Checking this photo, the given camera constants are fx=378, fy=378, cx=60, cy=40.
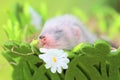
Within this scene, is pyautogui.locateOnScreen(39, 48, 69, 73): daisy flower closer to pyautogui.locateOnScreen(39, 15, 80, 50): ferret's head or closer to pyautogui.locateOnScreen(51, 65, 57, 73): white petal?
pyautogui.locateOnScreen(51, 65, 57, 73): white petal

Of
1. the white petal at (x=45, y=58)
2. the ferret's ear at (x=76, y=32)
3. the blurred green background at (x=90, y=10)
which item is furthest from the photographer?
the blurred green background at (x=90, y=10)

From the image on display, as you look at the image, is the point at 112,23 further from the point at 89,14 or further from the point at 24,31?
the point at 24,31

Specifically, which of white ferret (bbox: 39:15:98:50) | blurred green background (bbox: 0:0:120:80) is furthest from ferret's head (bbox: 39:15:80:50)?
blurred green background (bbox: 0:0:120:80)

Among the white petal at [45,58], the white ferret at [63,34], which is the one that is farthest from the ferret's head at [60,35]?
the white petal at [45,58]

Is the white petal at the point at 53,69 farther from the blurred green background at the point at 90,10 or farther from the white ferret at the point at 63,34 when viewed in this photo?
the blurred green background at the point at 90,10

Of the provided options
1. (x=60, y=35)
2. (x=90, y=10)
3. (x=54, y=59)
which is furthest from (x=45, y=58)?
(x=90, y=10)

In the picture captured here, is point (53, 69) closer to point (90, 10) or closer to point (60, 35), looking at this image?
point (60, 35)

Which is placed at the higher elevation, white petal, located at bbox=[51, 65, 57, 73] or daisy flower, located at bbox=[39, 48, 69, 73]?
daisy flower, located at bbox=[39, 48, 69, 73]
